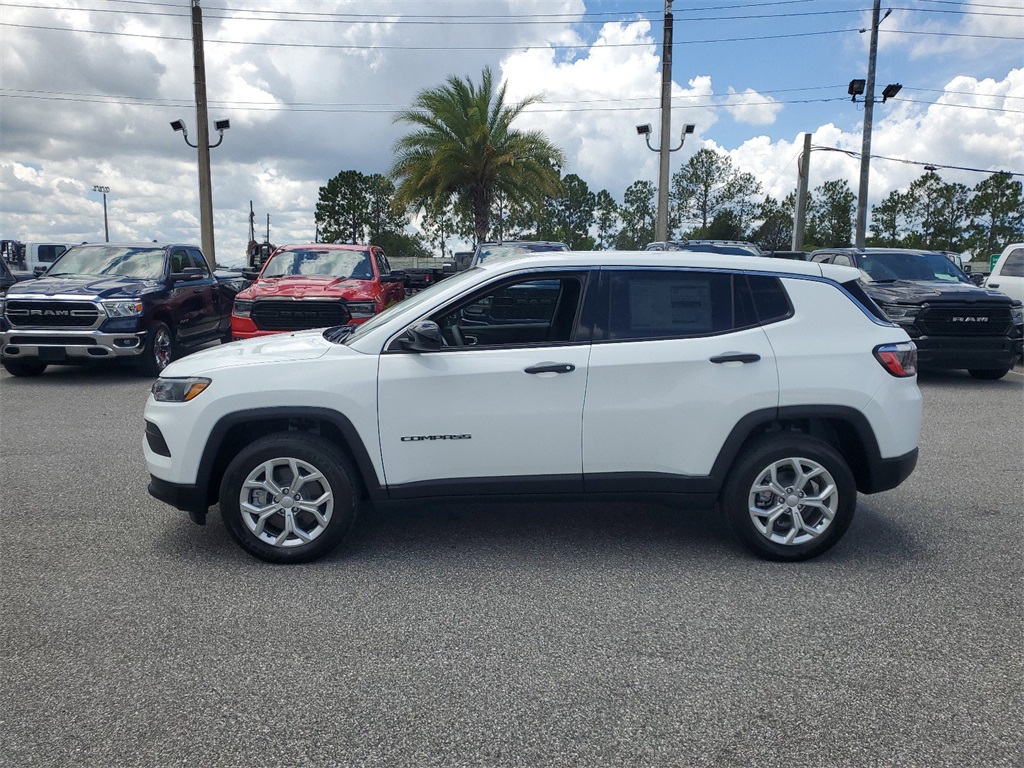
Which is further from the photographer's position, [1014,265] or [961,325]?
[1014,265]

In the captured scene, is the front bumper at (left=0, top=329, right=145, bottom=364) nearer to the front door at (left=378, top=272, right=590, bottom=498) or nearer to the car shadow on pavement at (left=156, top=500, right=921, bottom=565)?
the car shadow on pavement at (left=156, top=500, right=921, bottom=565)

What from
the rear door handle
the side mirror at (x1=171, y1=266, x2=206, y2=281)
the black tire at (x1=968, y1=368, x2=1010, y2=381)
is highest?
the side mirror at (x1=171, y1=266, x2=206, y2=281)

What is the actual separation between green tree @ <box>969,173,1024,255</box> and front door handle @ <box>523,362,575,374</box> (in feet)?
266

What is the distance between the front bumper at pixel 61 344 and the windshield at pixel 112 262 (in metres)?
1.43

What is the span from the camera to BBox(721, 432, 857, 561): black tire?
4.48m

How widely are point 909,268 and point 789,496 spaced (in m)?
9.10

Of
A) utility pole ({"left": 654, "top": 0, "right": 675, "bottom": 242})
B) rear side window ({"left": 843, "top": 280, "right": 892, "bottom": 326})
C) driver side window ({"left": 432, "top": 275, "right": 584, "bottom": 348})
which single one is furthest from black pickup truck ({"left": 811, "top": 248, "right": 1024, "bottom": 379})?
utility pole ({"left": 654, "top": 0, "right": 675, "bottom": 242})

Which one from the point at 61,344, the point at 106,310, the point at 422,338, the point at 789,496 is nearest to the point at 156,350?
the point at 106,310

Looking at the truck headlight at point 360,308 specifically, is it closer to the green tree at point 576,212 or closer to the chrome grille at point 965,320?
the chrome grille at point 965,320

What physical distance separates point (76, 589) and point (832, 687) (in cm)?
351

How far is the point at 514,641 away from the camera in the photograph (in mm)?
3664

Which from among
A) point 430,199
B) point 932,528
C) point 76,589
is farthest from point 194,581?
point 430,199

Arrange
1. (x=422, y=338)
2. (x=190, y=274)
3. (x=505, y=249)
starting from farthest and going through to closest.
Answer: (x=505, y=249) → (x=190, y=274) → (x=422, y=338)

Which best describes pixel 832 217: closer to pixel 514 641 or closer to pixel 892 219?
pixel 892 219
